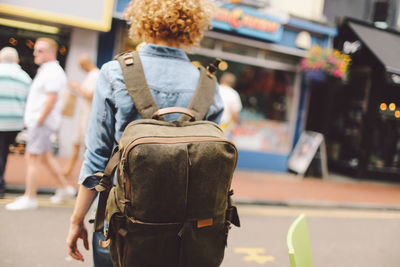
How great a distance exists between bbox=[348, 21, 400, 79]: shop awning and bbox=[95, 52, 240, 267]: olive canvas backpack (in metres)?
9.22

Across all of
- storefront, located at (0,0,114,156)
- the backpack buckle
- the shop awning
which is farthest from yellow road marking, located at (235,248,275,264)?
the shop awning

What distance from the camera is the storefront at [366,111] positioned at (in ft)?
34.0

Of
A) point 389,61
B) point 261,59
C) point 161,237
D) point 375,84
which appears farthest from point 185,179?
point 375,84

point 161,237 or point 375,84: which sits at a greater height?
point 375,84

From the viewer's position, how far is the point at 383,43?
1048 centimetres

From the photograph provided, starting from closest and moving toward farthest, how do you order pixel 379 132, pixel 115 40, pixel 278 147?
pixel 115 40 → pixel 278 147 → pixel 379 132

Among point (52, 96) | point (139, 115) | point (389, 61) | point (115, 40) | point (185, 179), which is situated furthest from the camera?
point (389, 61)

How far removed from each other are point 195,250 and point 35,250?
2.85 meters

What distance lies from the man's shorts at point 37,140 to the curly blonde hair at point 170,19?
344cm

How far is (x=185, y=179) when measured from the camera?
1.26 meters

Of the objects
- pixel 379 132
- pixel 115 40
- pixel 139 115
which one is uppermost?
pixel 115 40

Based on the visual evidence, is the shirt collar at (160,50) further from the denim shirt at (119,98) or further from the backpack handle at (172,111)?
the backpack handle at (172,111)

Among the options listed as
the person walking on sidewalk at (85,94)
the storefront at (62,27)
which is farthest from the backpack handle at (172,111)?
the storefront at (62,27)

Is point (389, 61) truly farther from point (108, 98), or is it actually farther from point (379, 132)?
point (108, 98)
